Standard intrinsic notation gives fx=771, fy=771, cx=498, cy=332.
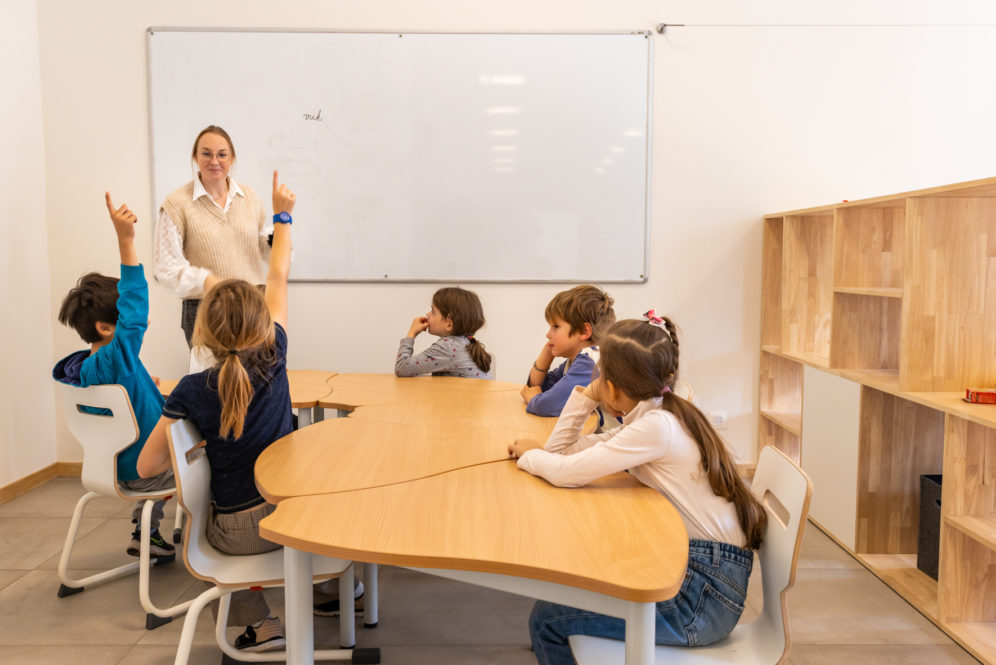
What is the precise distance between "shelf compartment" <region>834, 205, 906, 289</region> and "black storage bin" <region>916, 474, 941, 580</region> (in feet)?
2.76

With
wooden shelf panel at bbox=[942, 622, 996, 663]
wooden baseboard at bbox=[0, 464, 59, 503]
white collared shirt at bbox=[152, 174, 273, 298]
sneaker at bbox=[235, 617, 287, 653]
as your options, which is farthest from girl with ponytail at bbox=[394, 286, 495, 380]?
wooden baseboard at bbox=[0, 464, 59, 503]

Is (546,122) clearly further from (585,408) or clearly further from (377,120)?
(585,408)

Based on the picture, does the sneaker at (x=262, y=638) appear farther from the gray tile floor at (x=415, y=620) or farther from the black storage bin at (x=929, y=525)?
the black storage bin at (x=929, y=525)

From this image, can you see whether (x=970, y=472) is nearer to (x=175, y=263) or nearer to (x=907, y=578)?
(x=907, y=578)

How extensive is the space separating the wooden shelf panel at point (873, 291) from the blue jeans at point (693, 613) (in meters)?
1.63

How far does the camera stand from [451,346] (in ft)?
10.4

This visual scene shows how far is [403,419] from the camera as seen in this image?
238 centimetres

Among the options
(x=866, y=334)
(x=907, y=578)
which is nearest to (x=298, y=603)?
(x=907, y=578)

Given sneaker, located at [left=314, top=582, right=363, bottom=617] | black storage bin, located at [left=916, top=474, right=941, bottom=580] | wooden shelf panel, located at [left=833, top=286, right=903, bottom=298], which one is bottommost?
sneaker, located at [left=314, top=582, right=363, bottom=617]

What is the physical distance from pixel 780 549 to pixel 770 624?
0.17 meters

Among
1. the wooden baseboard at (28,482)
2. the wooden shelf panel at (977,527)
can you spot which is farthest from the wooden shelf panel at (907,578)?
the wooden baseboard at (28,482)

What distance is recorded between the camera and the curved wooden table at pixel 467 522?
1247 mm

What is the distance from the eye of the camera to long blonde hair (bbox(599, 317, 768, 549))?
163 cm

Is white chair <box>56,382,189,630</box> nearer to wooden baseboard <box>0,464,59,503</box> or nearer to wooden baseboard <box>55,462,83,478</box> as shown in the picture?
wooden baseboard <box>0,464,59,503</box>
